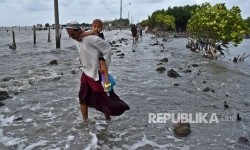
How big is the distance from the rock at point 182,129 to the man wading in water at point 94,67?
1151 mm

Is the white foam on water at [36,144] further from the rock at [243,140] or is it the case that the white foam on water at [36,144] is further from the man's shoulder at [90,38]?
the rock at [243,140]

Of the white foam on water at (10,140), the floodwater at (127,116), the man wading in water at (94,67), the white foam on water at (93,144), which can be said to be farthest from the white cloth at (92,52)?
the white foam on water at (10,140)

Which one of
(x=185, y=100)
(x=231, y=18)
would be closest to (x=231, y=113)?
(x=185, y=100)

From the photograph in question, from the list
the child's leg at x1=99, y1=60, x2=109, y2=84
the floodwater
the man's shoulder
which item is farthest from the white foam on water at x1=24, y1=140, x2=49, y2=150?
the man's shoulder

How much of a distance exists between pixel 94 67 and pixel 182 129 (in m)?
2.16

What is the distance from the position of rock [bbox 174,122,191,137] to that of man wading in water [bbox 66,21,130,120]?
115cm

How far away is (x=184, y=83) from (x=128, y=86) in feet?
7.28

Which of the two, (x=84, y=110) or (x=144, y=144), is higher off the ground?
(x=84, y=110)

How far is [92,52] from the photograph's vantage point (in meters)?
6.51

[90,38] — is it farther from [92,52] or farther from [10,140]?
[10,140]

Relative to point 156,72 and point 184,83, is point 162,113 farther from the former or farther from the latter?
point 156,72

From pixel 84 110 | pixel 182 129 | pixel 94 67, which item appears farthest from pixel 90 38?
pixel 182 129

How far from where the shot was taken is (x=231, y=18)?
2438 centimetres

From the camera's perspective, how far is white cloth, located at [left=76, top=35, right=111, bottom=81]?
252 inches
